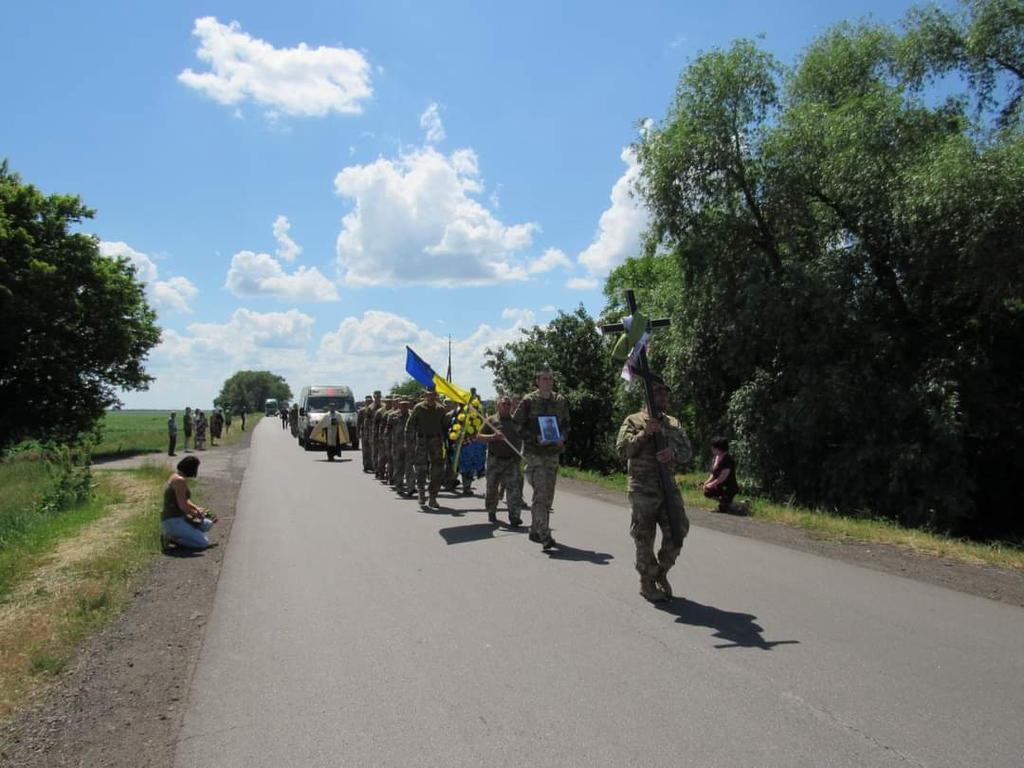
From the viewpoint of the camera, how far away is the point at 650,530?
6582mm

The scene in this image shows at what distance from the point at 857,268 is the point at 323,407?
81.4 feet

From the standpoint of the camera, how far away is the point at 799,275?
16547mm

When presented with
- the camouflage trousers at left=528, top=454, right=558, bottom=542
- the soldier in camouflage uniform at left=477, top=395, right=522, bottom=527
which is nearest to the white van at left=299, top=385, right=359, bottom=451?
the soldier in camouflage uniform at left=477, top=395, right=522, bottom=527

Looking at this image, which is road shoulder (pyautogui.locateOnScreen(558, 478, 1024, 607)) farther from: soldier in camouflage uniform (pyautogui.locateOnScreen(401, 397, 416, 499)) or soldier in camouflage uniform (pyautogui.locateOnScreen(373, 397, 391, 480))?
soldier in camouflage uniform (pyautogui.locateOnScreen(373, 397, 391, 480))

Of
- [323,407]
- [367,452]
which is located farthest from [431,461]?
[323,407]

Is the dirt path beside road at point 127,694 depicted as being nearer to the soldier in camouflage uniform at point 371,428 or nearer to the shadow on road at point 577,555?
the shadow on road at point 577,555

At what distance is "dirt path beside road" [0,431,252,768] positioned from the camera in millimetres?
3975

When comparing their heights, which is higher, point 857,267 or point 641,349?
point 857,267

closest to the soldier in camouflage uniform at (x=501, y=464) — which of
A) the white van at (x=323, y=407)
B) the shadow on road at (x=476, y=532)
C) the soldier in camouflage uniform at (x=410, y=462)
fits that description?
the shadow on road at (x=476, y=532)

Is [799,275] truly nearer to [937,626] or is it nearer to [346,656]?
[937,626]

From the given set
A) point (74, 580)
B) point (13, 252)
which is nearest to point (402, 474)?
point (74, 580)

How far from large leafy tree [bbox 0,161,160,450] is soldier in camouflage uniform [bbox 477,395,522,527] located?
24892mm

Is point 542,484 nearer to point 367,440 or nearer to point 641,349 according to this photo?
point 641,349

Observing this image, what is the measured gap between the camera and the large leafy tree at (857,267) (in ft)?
47.1
